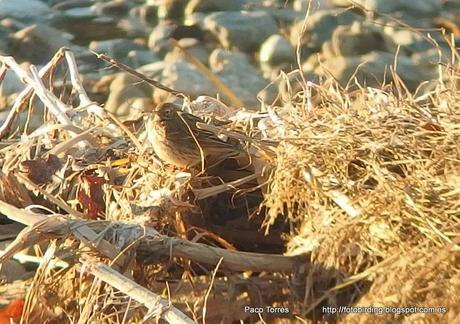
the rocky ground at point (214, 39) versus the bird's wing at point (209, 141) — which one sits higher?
the bird's wing at point (209, 141)

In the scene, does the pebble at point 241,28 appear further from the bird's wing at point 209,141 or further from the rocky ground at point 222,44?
the bird's wing at point 209,141

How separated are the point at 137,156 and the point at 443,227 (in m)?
1.33

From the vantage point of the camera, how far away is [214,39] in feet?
31.5

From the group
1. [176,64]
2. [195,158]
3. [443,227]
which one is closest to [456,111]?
[443,227]

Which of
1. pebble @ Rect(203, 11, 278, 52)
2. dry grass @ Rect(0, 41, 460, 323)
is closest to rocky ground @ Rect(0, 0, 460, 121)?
pebble @ Rect(203, 11, 278, 52)

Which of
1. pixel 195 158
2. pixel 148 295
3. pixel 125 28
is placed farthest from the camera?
pixel 125 28

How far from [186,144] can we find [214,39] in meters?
5.63

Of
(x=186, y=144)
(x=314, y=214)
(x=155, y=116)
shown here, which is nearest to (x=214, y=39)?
→ (x=155, y=116)

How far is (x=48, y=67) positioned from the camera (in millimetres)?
4766

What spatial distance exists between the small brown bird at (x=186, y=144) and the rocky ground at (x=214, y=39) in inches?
155

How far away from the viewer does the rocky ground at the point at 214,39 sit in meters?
8.59

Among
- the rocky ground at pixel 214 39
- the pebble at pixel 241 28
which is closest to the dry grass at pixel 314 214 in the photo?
the rocky ground at pixel 214 39

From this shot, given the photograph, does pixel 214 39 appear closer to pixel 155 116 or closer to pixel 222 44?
pixel 222 44

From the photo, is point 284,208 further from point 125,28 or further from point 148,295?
point 125,28
